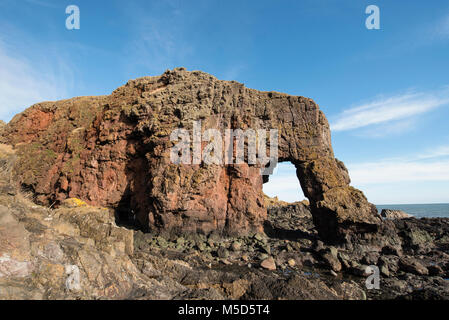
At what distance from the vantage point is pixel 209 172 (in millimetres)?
20344

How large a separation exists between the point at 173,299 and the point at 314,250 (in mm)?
14521

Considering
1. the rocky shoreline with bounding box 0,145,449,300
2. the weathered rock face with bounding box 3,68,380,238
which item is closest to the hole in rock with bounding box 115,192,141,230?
the weathered rock face with bounding box 3,68,380,238

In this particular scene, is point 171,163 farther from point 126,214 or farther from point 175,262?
point 175,262

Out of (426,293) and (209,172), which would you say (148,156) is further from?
(426,293)

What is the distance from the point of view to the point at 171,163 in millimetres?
20078

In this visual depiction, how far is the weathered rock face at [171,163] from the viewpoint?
65.7 feet

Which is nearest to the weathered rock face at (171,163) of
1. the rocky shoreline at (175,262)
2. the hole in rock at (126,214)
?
the hole in rock at (126,214)

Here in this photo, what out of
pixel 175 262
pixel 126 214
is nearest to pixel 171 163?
pixel 126 214

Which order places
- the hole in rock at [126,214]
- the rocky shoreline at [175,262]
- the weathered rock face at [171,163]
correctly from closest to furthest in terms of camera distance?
the rocky shoreline at [175,262], the weathered rock face at [171,163], the hole in rock at [126,214]

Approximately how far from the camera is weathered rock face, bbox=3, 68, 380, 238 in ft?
65.7

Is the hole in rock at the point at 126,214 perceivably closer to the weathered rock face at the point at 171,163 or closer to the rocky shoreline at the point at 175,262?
the weathered rock face at the point at 171,163

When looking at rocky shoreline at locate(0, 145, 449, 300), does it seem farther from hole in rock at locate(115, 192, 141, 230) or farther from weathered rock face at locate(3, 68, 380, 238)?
hole in rock at locate(115, 192, 141, 230)

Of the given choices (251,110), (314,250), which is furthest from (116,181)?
(314,250)
